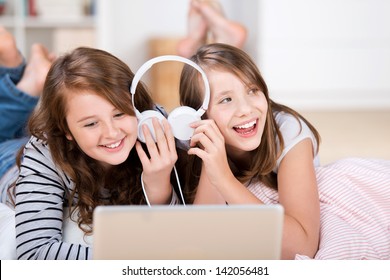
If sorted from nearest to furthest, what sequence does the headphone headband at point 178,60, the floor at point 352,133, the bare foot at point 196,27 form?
the headphone headband at point 178,60 < the bare foot at point 196,27 < the floor at point 352,133

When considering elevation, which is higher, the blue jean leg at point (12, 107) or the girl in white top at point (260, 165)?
the girl in white top at point (260, 165)

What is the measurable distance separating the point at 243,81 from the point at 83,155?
35 centimetres

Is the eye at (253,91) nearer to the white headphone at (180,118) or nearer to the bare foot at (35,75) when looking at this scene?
the white headphone at (180,118)

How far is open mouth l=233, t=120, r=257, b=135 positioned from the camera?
44.4 inches

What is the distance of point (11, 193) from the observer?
1.37 metres

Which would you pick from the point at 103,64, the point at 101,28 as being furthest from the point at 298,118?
the point at 101,28

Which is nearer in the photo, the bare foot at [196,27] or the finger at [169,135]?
the finger at [169,135]

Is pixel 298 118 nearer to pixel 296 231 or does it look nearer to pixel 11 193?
pixel 296 231

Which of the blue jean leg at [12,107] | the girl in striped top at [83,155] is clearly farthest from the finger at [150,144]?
the blue jean leg at [12,107]

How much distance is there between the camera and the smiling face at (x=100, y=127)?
108 cm

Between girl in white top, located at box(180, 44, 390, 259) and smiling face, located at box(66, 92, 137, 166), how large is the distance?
123mm

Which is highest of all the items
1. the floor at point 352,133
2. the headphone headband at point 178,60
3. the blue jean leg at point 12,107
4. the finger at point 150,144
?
the headphone headband at point 178,60

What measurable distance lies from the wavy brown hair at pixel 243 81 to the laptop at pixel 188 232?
35 cm

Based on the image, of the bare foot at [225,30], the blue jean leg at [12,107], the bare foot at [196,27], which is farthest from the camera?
the bare foot at [196,27]
